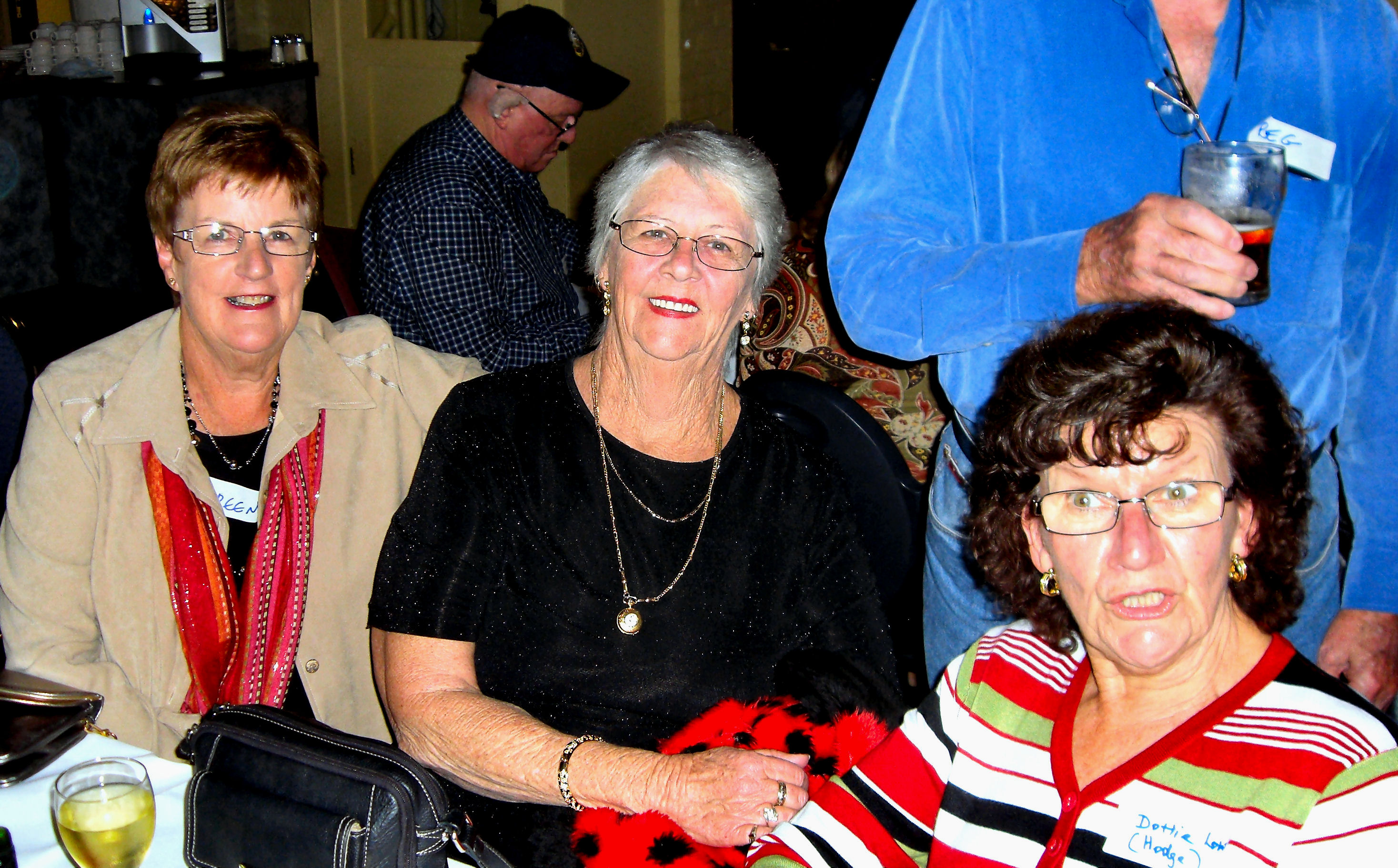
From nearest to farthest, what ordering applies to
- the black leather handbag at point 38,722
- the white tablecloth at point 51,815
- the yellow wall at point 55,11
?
1. the white tablecloth at point 51,815
2. the black leather handbag at point 38,722
3. the yellow wall at point 55,11

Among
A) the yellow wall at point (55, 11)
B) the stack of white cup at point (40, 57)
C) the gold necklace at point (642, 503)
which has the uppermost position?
the yellow wall at point (55, 11)

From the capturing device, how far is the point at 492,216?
11.3 feet

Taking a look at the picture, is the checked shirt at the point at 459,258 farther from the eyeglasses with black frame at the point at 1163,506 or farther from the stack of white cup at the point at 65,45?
the stack of white cup at the point at 65,45

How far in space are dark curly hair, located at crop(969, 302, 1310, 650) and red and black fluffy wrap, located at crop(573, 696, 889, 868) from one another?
0.52 m

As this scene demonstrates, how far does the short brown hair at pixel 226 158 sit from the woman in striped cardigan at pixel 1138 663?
4.40 ft

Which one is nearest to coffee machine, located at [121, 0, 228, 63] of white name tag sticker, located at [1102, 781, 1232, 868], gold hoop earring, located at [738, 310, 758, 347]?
gold hoop earring, located at [738, 310, 758, 347]

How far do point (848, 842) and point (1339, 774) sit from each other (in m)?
0.56

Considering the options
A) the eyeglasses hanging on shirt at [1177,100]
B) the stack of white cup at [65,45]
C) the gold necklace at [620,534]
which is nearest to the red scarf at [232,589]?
the gold necklace at [620,534]

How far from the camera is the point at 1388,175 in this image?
158cm

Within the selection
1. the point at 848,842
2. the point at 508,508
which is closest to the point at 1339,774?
the point at 848,842

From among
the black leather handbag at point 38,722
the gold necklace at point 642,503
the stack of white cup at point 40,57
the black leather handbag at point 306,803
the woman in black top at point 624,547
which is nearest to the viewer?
A: the black leather handbag at point 306,803

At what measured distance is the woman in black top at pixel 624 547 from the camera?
68.3 inches

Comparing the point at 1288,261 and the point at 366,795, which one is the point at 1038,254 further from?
the point at 366,795

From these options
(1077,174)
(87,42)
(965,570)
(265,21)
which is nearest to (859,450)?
(965,570)
